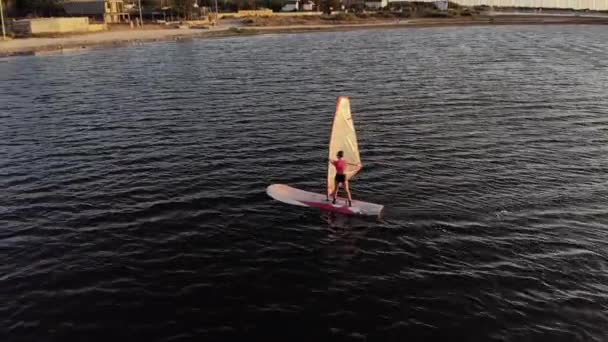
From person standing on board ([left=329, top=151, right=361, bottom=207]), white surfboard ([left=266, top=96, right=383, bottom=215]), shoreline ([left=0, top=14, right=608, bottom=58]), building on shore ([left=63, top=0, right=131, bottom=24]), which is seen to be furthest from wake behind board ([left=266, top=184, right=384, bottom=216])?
building on shore ([left=63, top=0, right=131, bottom=24])

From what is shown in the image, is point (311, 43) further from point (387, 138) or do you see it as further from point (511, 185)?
point (511, 185)

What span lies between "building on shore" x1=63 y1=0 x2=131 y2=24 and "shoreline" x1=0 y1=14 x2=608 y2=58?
22.0 meters

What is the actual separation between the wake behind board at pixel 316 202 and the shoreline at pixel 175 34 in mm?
88894

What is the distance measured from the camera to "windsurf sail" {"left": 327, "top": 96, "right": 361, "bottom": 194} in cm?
2656

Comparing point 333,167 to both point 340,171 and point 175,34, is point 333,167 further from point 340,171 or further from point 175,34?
point 175,34

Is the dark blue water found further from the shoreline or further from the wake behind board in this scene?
the shoreline

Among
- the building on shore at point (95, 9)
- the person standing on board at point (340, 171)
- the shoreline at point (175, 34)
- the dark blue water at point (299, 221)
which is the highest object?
the building on shore at point (95, 9)

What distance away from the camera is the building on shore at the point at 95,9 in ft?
531

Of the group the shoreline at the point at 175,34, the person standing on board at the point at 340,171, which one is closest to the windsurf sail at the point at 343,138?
the person standing on board at the point at 340,171

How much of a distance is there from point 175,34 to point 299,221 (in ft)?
411

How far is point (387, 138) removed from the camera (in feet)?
122

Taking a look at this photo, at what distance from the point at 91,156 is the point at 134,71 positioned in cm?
4317

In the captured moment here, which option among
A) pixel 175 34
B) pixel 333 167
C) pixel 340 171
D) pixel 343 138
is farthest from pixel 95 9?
pixel 340 171

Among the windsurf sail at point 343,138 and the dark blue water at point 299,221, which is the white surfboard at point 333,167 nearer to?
the windsurf sail at point 343,138
